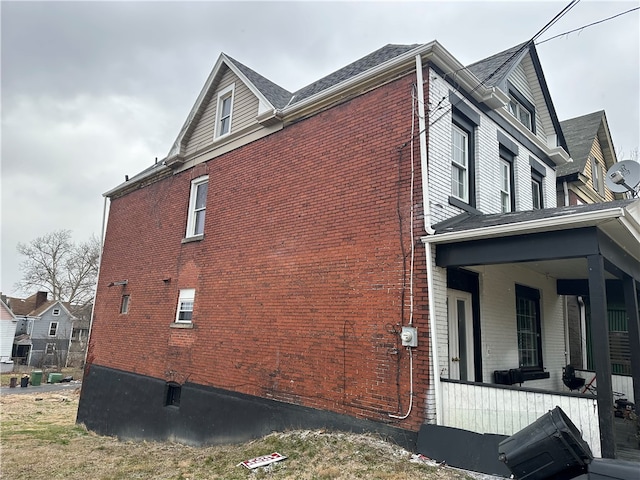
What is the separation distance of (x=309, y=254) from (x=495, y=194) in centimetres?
434

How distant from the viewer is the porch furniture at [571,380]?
10.8 m

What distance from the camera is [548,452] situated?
4594 millimetres

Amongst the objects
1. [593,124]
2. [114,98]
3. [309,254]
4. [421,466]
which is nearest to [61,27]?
[114,98]

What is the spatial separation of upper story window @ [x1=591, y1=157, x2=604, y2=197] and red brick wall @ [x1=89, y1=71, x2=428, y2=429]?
39.9 ft

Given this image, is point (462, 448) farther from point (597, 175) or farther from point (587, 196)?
point (597, 175)

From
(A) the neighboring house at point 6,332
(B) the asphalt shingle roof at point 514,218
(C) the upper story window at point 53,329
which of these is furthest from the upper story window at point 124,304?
(C) the upper story window at point 53,329

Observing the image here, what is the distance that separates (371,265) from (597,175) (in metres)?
13.9

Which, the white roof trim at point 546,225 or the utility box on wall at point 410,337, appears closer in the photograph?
the white roof trim at point 546,225

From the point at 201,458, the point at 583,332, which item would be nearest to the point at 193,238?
the point at 201,458

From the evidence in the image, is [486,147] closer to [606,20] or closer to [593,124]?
[606,20]

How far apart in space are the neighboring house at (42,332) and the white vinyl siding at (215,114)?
41.9 meters

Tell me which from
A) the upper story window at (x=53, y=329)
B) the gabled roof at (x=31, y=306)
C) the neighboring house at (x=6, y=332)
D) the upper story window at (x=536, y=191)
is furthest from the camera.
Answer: the upper story window at (x=53, y=329)

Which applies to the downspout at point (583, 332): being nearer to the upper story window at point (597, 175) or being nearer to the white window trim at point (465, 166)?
the upper story window at point (597, 175)

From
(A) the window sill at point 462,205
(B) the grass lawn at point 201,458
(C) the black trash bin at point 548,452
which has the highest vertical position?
(A) the window sill at point 462,205
